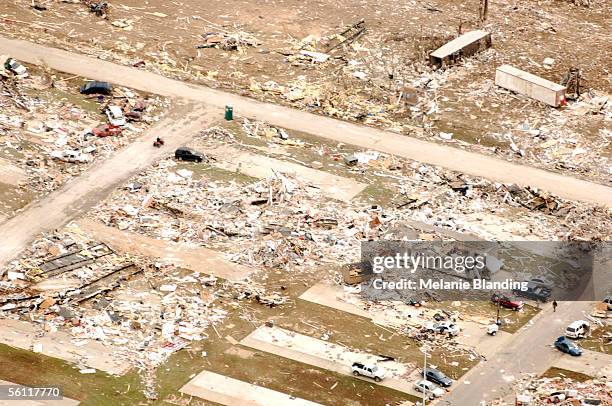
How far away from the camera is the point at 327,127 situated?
88875 millimetres

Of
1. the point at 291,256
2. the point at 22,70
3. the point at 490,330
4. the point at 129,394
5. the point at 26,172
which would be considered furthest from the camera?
the point at 22,70

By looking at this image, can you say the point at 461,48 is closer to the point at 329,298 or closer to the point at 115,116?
the point at 115,116

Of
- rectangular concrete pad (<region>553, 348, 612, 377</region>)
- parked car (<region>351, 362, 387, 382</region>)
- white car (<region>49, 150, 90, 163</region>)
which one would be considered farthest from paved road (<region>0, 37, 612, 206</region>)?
parked car (<region>351, 362, 387, 382</region>)

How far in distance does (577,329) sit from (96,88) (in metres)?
32.8

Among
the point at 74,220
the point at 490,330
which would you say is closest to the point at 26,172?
the point at 74,220

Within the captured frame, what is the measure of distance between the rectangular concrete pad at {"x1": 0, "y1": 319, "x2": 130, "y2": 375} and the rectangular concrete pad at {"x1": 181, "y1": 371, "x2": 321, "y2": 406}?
3.30 meters

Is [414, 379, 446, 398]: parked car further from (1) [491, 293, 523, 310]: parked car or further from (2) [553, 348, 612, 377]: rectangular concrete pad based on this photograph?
(1) [491, 293, 523, 310]: parked car

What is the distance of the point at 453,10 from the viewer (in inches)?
4087

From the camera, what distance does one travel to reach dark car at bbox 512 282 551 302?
74.6 meters

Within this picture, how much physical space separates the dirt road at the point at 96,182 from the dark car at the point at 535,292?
845 inches

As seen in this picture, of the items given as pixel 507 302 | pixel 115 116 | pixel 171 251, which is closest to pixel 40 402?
pixel 171 251

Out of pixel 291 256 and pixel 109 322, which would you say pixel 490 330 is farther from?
pixel 109 322

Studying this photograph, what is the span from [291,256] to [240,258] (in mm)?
2473

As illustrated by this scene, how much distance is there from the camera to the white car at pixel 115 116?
87562 millimetres
